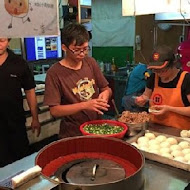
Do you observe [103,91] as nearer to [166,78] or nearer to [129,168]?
[166,78]

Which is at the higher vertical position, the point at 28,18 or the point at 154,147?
the point at 28,18

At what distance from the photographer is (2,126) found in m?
2.33

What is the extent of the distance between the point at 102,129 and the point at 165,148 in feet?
1.36

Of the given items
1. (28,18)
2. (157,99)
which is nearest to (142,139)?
(157,99)

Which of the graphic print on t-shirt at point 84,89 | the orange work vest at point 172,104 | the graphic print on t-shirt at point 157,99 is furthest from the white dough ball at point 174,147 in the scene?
the graphic print on t-shirt at point 84,89

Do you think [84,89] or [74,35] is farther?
[84,89]

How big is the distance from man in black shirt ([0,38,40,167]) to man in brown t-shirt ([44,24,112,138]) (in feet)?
1.84

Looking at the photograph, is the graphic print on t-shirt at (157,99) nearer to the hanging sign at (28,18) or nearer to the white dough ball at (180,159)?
the white dough ball at (180,159)

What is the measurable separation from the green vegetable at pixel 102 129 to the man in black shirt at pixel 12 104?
3.06ft

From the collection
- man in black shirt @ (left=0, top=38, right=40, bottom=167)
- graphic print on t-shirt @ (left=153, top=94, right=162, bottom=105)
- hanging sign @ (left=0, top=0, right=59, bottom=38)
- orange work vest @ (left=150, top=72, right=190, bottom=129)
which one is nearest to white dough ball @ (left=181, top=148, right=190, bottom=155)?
orange work vest @ (left=150, top=72, right=190, bottom=129)

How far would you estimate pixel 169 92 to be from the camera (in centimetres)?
196

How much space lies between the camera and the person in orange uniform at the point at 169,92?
1871 mm

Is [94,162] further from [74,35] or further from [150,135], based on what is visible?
[74,35]

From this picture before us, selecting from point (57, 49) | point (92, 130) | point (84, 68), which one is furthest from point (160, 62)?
point (57, 49)
